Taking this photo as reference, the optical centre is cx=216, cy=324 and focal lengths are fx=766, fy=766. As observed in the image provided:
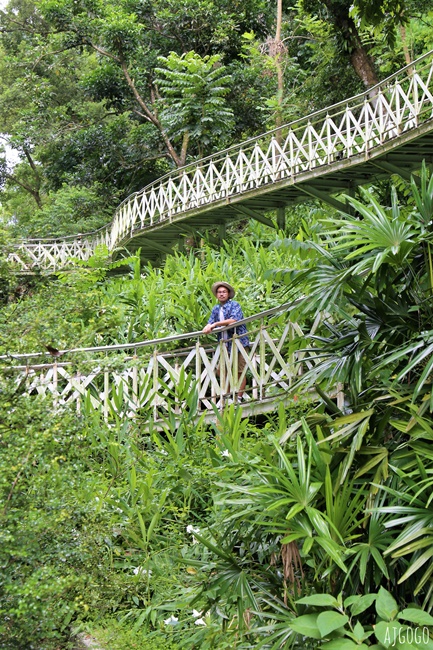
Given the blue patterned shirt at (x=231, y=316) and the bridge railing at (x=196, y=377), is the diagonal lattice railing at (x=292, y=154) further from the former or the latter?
the blue patterned shirt at (x=231, y=316)

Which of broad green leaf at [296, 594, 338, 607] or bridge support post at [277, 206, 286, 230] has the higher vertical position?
bridge support post at [277, 206, 286, 230]

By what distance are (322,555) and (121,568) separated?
76.7 inches

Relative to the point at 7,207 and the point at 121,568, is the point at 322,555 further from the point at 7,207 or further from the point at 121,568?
the point at 7,207

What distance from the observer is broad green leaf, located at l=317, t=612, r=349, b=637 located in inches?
143

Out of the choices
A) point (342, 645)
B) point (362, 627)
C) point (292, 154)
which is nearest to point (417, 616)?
point (362, 627)

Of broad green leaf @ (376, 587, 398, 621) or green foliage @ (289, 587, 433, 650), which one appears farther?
broad green leaf @ (376, 587, 398, 621)

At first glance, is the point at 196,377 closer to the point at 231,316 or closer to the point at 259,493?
the point at 231,316

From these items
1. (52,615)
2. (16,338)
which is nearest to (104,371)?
(16,338)

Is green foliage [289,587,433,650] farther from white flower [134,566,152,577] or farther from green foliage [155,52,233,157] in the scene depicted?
green foliage [155,52,233,157]

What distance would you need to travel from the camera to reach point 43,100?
25.6 m

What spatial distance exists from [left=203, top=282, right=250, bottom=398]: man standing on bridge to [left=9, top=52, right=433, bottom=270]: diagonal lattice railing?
3.17 metres

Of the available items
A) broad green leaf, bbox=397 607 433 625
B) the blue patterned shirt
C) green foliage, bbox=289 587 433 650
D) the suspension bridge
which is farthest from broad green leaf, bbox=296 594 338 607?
the blue patterned shirt

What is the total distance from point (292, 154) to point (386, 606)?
1233 centimetres

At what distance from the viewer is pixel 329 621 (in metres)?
3.72
